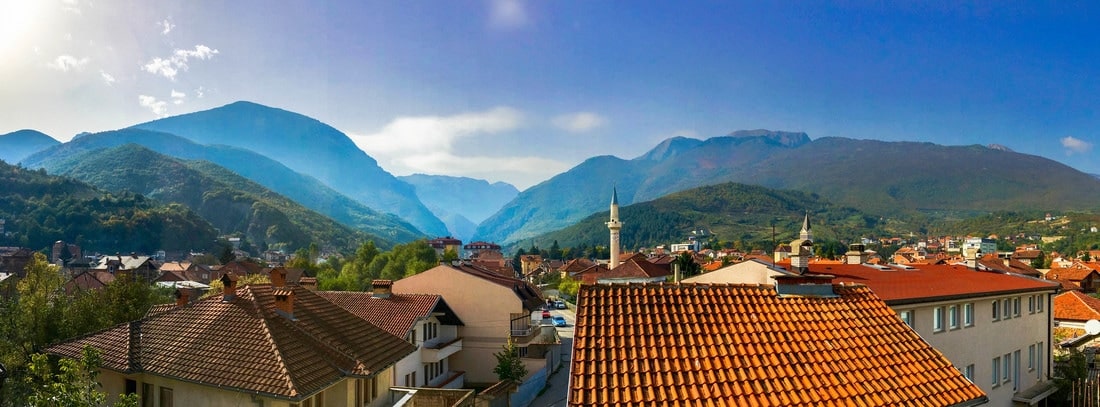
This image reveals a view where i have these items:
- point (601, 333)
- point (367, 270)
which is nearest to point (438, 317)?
point (601, 333)

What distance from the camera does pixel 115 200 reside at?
153 meters

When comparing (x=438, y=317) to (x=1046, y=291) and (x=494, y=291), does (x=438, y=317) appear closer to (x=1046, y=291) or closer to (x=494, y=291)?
(x=494, y=291)

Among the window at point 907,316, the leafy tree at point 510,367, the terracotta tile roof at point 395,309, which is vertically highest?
the window at point 907,316

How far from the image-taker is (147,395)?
17312mm

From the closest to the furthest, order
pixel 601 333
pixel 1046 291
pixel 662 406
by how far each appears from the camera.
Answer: pixel 662 406 → pixel 601 333 → pixel 1046 291

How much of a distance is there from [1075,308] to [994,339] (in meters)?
25.2

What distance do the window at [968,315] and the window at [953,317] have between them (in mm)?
439

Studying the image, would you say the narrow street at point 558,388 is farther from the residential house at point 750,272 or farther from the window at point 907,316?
the window at point 907,316

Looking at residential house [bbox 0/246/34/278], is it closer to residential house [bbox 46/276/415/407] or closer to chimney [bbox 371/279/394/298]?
A: chimney [bbox 371/279/394/298]

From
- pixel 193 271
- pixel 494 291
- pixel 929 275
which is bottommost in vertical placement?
pixel 193 271

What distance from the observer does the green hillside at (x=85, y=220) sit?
135m

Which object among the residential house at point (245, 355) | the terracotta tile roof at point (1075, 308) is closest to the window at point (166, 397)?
the residential house at point (245, 355)

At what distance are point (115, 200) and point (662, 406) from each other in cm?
18231

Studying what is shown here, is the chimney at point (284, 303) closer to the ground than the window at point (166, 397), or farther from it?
farther from it
